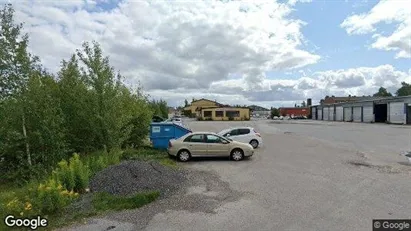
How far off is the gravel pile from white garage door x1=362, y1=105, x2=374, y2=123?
61.1 m

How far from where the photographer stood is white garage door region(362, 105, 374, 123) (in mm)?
63094

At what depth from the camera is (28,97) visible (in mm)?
11422

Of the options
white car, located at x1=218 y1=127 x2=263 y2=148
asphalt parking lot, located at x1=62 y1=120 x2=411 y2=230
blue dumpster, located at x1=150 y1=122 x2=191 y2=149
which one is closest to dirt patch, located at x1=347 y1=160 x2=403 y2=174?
asphalt parking lot, located at x1=62 y1=120 x2=411 y2=230

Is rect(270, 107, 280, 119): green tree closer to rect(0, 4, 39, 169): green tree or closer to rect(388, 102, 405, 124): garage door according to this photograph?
rect(388, 102, 405, 124): garage door

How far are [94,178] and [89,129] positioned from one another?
5.12m

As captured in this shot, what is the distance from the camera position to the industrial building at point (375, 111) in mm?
52781

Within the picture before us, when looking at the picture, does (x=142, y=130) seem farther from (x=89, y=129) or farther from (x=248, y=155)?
(x=248, y=155)

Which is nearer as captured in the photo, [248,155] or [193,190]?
[193,190]

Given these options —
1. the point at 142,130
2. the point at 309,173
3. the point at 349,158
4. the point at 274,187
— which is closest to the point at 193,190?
the point at 274,187

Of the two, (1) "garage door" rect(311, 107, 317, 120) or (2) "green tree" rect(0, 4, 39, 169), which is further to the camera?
(1) "garage door" rect(311, 107, 317, 120)

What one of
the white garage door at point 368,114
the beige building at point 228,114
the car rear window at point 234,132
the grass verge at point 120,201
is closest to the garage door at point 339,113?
the white garage door at point 368,114

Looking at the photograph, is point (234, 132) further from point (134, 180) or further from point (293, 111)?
point (293, 111)

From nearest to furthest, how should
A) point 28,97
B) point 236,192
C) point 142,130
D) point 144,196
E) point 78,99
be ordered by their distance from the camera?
1. point 144,196
2. point 236,192
3. point 28,97
4. point 78,99
5. point 142,130

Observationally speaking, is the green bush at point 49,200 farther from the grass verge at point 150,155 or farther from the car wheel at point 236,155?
the car wheel at point 236,155
